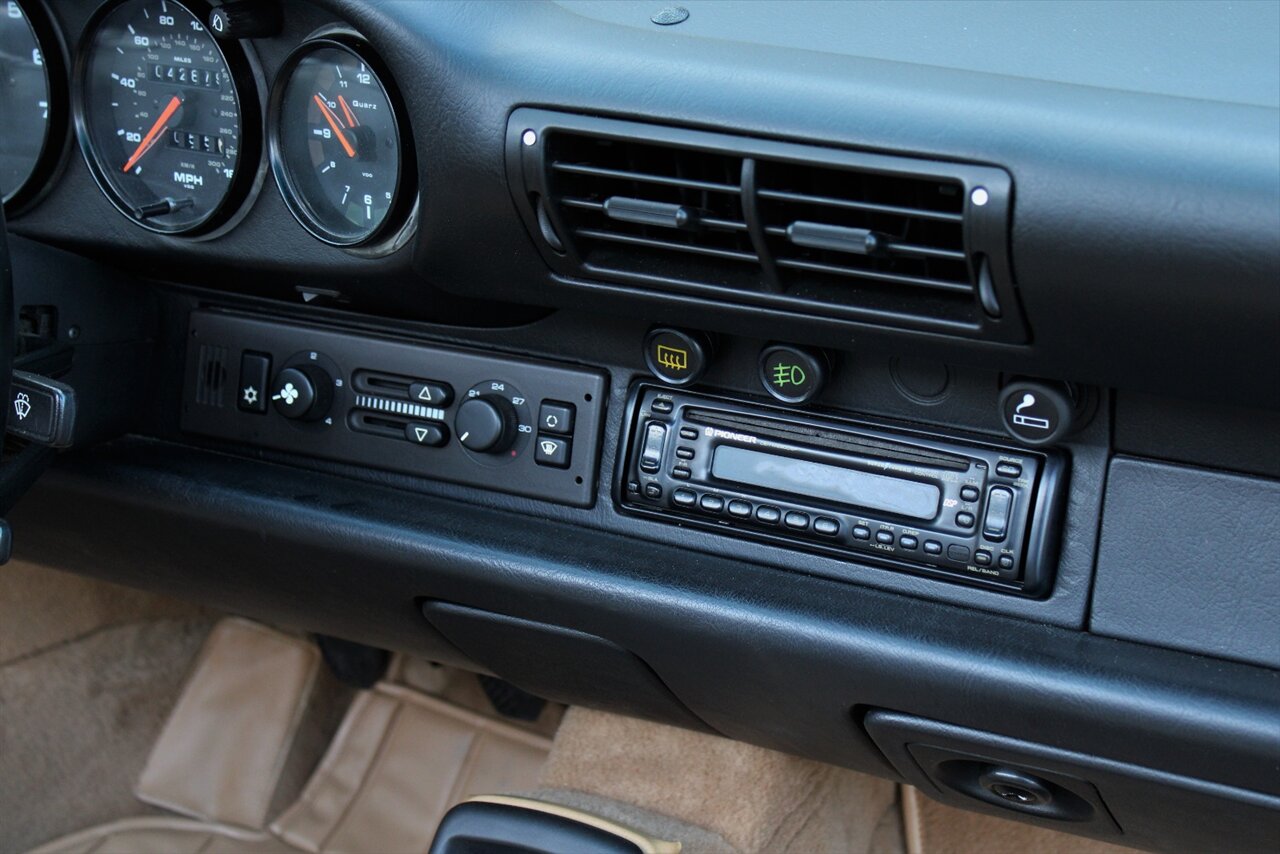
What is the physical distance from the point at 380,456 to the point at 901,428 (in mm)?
643

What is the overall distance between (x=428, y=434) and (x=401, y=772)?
2.98 feet

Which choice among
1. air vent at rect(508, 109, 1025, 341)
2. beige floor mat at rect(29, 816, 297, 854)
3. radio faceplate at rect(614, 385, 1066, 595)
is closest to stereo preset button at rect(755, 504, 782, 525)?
radio faceplate at rect(614, 385, 1066, 595)

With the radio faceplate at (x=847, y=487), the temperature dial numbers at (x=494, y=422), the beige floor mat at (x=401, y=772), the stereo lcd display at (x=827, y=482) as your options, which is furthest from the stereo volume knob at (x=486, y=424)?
the beige floor mat at (x=401, y=772)

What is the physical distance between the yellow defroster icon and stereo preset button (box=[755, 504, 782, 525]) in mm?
173

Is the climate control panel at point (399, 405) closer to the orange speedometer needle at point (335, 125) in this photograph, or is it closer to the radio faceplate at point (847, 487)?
the radio faceplate at point (847, 487)

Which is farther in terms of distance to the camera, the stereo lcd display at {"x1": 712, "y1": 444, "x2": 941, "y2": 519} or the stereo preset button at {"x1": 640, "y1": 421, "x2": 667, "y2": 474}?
the stereo preset button at {"x1": 640, "y1": 421, "x2": 667, "y2": 474}

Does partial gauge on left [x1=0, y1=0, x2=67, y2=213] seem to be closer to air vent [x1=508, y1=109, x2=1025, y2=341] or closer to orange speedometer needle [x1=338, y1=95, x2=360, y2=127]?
orange speedometer needle [x1=338, y1=95, x2=360, y2=127]

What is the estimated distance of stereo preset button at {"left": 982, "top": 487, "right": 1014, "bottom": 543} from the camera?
51.6 inches

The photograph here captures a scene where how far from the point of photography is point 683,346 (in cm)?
141

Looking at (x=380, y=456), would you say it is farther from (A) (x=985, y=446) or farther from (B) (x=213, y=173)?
(A) (x=985, y=446)

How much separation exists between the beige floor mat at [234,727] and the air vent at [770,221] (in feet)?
4.21

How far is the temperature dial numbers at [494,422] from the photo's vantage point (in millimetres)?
1506

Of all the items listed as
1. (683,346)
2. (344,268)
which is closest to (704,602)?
(683,346)

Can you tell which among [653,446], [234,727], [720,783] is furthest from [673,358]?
[234,727]
